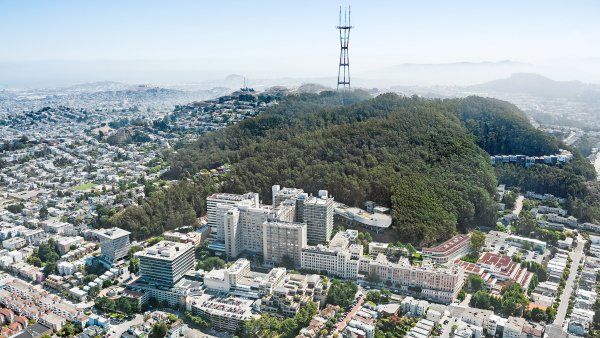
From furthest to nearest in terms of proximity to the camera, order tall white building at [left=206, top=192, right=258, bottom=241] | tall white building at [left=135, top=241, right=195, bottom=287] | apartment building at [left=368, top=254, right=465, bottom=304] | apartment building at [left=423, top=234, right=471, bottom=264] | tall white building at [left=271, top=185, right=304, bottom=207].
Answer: tall white building at [left=206, top=192, right=258, bottom=241]
tall white building at [left=271, top=185, right=304, bottom=207]
apartment building at [left=423, top=234, right=471, bottom=264]
tall white building at [left=135, top=241, right=195, bottom=287]
apartment building at [left=368, top=254, right=465, bottom=304]

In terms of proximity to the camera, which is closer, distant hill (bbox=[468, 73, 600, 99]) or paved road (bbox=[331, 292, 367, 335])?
paved road (bbox=[331, 292, 367, 335])

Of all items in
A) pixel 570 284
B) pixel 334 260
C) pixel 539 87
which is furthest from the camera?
pixel 539 87

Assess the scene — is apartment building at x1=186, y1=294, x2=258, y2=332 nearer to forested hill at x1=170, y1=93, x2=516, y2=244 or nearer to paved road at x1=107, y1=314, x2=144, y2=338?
paved road at x1=107, y1=314, x2=144, y2=338

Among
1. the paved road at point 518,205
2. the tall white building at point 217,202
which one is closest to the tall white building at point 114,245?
the tall white building at point 217,202

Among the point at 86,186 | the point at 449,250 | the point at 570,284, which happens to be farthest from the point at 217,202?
the point at 570,284

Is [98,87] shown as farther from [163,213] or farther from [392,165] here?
[392,165]

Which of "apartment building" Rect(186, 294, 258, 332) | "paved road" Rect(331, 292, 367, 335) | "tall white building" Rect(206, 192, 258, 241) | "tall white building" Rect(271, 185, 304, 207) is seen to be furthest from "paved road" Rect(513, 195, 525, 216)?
"apartment building" Rect(186, 294, 258, 332)
